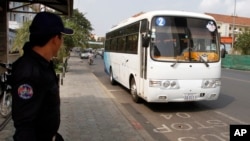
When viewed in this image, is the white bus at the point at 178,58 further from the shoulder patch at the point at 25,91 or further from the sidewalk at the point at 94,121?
the shoulder patch at the point at 25,91

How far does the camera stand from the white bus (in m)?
9.66

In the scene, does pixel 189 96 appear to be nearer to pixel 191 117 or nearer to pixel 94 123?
pixel 191 117

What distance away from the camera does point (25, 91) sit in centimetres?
209

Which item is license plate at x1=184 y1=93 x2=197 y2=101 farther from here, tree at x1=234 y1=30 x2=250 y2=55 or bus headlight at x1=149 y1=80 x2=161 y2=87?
tree at x1=234 y1=30 x2=250 y2=55

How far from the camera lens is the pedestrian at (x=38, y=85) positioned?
7.02 feet

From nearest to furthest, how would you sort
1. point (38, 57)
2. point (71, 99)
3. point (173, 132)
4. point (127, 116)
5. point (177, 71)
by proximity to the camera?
point (38, 57)
point (173, 132)
point (127, 116)
point (177, 71)
point (71, 99)

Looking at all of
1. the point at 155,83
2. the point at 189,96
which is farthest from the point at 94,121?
the point at 189,96

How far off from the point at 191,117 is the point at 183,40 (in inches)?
85.4

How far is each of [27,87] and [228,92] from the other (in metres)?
13.7

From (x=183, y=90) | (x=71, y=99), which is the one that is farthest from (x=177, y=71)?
(x=71, y=99)

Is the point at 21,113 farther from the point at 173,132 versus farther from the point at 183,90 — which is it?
the point at 183,90

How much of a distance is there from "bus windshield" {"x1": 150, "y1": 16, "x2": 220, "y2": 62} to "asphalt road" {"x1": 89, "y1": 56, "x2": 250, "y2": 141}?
5.10 feet

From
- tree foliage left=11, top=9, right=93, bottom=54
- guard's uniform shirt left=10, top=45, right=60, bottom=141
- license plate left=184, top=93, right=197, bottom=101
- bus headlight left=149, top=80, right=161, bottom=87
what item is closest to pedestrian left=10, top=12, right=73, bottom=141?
guard's uniform shirt left=10, top=45, right=60, bottom=141

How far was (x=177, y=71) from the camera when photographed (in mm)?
9680
